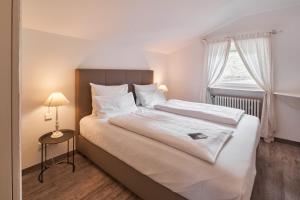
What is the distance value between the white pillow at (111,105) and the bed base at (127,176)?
458mm

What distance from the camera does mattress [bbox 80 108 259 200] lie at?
43.8 inches

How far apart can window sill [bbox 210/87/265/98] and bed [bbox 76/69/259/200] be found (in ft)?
3.82

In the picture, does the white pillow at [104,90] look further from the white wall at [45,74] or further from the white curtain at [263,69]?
the white curtain at [263,69]

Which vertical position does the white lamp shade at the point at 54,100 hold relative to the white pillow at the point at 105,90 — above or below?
below

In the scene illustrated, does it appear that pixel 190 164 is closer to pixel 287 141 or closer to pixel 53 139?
pixel 53 139

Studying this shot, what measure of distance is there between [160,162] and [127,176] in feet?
1.66

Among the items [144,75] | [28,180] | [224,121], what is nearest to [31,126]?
[28,180]

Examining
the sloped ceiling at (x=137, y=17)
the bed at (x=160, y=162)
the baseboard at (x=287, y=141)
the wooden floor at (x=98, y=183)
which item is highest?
the sloped ceiling at (x=137, y=17)

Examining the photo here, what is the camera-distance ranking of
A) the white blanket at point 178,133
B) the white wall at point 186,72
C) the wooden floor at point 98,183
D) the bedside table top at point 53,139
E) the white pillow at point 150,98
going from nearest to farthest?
the white blanket at point 178,133
the wooden floor at point 98,183
the bedside table top at point 53,139
the white pillow at point 150,98
the white wall at point 186,72

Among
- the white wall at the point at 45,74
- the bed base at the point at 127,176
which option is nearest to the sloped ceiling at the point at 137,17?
the white wall at the point at 45,74

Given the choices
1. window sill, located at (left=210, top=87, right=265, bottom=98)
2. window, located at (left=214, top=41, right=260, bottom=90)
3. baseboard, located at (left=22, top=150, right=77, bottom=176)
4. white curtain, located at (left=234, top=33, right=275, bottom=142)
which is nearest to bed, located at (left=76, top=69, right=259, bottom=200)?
baseboard, located at (left=22, top=150, right=77, bottom=176)

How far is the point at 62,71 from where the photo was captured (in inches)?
87.9

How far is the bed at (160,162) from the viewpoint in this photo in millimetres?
1145

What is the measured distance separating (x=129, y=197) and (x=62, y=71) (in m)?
1.81
